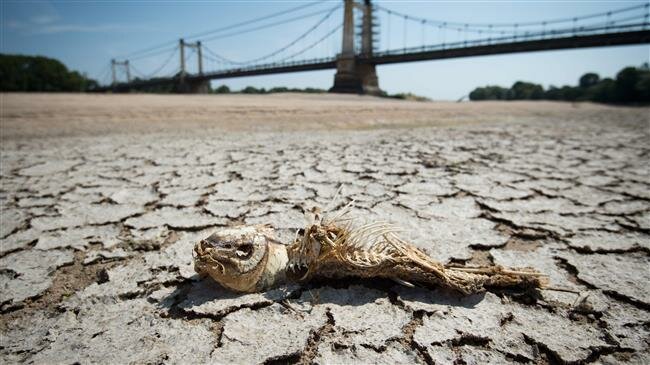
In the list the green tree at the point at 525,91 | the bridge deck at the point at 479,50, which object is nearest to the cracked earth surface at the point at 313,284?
the bridge deck at the point at 479,50

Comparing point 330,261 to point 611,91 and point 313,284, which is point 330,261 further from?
point 611,91

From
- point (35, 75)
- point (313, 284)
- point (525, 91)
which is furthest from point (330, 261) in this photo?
point (35, 75)

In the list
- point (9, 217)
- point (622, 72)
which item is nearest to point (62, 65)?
point (9, 217)

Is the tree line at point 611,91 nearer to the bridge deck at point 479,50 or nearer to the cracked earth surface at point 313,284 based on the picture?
the bridge deck at point 479,50

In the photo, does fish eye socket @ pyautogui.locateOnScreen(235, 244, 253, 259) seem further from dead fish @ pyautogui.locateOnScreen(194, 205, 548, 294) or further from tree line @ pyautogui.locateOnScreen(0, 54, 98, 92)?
tree line @ pyautogui.locateOnScreen(0, 54, 98, 92)

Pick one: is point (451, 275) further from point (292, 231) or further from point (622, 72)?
point (622, 72)

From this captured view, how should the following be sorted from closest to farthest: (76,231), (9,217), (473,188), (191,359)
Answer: (191,359) → (76,231) → (9,217) → (473,188)

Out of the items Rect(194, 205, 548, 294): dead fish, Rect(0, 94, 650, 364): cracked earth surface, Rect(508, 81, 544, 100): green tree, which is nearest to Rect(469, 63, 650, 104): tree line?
Rect(508, 81, 544, 100): green tree
